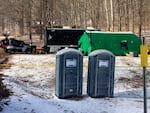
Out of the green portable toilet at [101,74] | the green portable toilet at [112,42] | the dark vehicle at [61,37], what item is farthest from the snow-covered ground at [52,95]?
the dark vehicle at [61,37]

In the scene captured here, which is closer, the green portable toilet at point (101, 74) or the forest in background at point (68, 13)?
the green portable toilet at point (101, 74)

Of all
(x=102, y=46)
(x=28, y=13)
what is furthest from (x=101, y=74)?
(x=28, y=13)

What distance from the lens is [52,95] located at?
13656 mm

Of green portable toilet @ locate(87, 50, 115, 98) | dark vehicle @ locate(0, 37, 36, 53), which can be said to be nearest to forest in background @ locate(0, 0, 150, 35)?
dark vehicle @ locate(0, 37, 36, 53)

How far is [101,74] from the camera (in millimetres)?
13602

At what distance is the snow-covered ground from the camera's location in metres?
11.8

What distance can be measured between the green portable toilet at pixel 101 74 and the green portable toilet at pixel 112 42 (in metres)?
15.5

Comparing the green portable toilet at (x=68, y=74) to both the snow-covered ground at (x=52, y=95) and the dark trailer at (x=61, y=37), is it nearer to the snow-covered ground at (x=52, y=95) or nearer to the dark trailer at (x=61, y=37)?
the snow-covered ground at (x=52, y=95)

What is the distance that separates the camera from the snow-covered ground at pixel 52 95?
11.8 metres

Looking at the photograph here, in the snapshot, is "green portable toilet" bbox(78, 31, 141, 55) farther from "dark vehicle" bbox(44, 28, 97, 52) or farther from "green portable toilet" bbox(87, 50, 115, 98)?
"green portable toilet" bbox(87, 50, 115, 98)

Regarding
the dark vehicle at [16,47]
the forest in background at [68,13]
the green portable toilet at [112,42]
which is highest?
the forest in background at [68,13]

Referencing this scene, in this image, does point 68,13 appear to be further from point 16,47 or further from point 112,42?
point 112,42

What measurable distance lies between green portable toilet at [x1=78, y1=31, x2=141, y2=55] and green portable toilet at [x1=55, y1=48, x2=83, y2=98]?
1579 cm

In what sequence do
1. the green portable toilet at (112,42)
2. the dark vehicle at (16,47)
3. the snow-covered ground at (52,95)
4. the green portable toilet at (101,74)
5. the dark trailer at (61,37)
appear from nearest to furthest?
1. the snow-covered ground at (52,95)
2. the green portable toilet at (101,74)
3. the green portable toilet at (112,42)
4. the dark vehicle at (16,47)
5. the dark trailer at (61,37)
